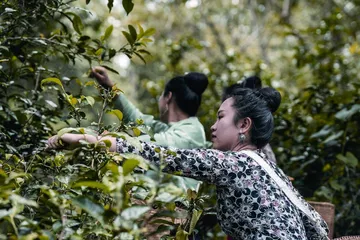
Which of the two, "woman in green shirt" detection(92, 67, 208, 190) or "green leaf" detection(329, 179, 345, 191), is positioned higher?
"woman in green shirt" detection(92, 67, 208, 190)

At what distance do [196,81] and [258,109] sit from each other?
1.06m

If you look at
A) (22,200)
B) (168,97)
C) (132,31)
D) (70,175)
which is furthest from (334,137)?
(22,200)

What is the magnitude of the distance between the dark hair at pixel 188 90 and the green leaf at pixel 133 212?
2106 millimetres

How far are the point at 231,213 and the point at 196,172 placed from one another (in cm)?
27

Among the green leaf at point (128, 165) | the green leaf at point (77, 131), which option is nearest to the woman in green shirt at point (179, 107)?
the green leaf at point (77, 131)

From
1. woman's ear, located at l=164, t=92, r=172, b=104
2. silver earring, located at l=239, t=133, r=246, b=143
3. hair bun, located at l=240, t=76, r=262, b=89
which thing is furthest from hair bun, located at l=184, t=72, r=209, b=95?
silver earring, located at l=239, t=133, r=246, b=143

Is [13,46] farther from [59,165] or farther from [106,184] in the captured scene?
[106,184]

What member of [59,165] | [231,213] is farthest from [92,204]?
[231,213]

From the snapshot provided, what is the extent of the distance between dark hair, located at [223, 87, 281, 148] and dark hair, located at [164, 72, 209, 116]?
0.95m

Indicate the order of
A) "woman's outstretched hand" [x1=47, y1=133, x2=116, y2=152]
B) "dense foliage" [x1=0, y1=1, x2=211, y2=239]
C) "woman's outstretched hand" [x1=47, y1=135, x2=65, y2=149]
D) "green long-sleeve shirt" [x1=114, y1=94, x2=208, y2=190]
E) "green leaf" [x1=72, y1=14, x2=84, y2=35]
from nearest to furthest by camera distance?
"dense foliage" [x1=0, y1=1, x2=211, y2=239] → "woman's outstretched hand" [x1=47, y1=133, x2=116, y2=152] → "woman's outstretched hand" [x1=47, y1=135, x2=65, y2=149] → "green leaf" [x1=72, y1=14, x2=84, y2=35] → "green long-sleeve shirt" [x1=114, y1=94, x2=208, y2=190]

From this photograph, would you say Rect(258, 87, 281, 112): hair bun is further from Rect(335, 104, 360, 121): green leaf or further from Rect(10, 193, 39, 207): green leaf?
Rect(10, 193, 39, 207): green leaf

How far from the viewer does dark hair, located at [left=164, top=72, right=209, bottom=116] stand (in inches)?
129

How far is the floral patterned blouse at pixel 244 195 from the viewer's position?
6.35 feet

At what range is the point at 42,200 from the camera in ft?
5.20
